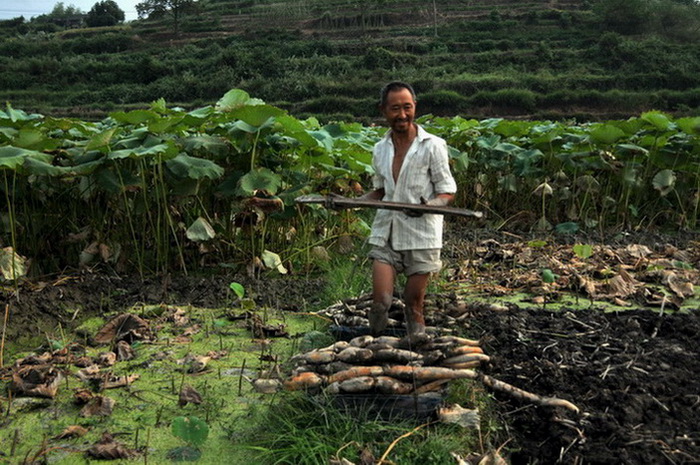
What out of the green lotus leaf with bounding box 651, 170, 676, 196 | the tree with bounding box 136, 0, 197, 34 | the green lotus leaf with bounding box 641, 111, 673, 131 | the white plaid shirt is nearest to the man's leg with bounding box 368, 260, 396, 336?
the white plaid shirt

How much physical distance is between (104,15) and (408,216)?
227 ft

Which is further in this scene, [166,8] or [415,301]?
[166,8]

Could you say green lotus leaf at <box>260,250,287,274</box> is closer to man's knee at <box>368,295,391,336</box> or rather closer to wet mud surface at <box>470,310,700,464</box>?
wet mud surface at <box>470,310,700,464</box>

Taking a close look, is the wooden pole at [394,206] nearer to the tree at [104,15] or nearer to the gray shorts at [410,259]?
the gray shorts at [410,259]

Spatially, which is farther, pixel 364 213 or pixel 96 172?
pixel 364 213

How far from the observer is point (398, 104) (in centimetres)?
293

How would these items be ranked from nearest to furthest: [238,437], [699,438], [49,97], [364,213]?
1. [699,438]
2. [238,437]
3. [364,213]
4. [49,97]

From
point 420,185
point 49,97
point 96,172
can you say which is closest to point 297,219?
point 96,172

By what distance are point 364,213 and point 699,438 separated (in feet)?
16.8

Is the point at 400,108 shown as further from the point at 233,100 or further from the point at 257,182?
the point at 233,100

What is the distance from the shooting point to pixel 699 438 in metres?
2.18

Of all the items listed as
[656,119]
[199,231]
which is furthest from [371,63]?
[199,231]

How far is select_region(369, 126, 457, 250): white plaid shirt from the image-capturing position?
299 cm

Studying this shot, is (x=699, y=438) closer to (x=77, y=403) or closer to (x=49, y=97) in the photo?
(x=77, y=403)
